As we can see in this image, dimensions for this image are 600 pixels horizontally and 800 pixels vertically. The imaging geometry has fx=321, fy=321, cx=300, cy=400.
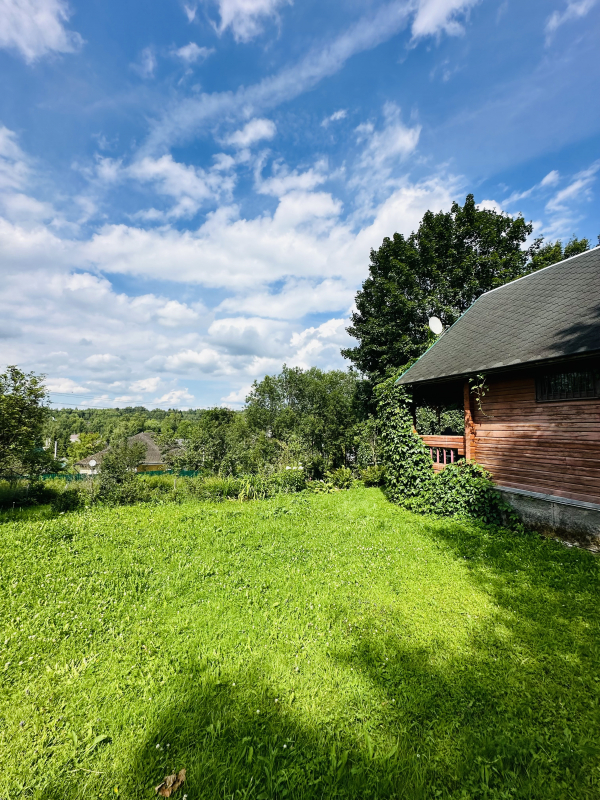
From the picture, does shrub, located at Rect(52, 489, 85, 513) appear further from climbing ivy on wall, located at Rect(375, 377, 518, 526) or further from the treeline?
climbing ivy on wall, located at Rect(375, 377, 518, 526)

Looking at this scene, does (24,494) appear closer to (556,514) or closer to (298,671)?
(298,671)

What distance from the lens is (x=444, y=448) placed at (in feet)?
28.2

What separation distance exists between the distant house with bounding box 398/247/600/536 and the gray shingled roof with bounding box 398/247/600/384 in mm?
29

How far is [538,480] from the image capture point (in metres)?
6.42

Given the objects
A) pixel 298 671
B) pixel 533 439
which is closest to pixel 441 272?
pixel 533 439

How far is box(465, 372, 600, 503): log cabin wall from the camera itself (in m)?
5.71

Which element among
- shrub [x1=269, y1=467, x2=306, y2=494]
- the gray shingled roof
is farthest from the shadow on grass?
shrub [x1=269, y1=467, x2=306, y2=494]

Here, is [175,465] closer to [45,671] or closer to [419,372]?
[419,372]

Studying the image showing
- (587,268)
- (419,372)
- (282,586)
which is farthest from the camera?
(419,372)

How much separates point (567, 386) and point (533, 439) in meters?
1.20

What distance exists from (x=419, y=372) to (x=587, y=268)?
430 cm

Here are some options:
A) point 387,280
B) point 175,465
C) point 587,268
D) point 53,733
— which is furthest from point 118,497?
point 387,280

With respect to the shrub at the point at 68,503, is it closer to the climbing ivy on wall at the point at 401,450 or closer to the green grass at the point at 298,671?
the green grass at the point at 298,671

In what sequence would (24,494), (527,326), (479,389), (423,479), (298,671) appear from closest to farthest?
(298,671)
(527,326)
(479,389)
(423,479)
(24,494)
